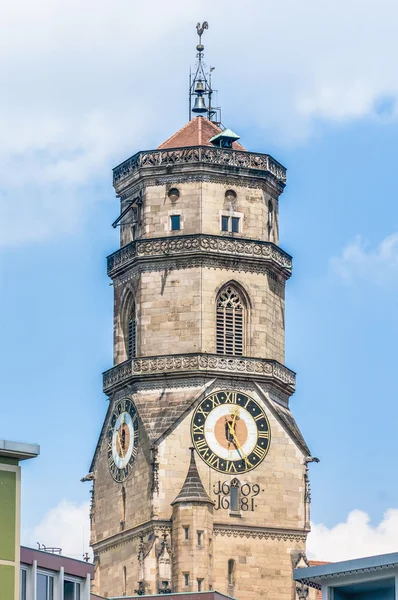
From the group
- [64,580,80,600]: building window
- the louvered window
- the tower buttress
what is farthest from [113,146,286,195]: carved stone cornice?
[64,580,80,600]: building window

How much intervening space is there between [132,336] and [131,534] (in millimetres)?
8706

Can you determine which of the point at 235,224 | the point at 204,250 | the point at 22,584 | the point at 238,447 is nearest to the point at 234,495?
the point at 238,447

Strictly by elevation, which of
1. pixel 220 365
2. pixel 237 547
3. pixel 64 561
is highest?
pixel 220 365

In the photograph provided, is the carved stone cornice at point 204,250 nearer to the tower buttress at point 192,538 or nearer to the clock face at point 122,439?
the clock face at point 122,439

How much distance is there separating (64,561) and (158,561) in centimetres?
3578

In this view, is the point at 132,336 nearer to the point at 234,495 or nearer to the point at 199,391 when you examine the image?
the point at 199,391

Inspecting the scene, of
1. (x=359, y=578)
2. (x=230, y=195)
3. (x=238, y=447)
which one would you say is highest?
(x=230, y=195)

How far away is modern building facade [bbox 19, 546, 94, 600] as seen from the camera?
2901 inches

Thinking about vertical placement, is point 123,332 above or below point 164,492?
above

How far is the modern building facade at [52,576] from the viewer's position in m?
73.7

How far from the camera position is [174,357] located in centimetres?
11462

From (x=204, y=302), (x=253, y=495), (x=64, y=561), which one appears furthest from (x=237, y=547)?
(x=64, y=561)

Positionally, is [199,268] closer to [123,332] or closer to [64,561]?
[123,332]

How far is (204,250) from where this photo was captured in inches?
4567
